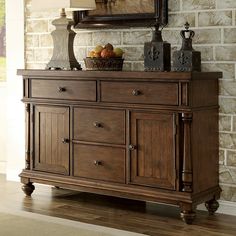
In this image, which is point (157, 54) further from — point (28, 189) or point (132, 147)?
point (28, 189)

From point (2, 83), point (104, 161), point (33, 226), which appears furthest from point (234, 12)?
point (2, 83)

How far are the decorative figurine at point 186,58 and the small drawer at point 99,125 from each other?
475mm

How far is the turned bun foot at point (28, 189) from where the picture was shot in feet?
15.1

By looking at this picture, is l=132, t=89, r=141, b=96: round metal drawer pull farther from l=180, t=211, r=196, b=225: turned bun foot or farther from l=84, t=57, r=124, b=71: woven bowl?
l=180, t=211, r=196, b=225: turned bun foot

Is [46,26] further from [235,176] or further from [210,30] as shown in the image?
[235,176]

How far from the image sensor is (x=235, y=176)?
407cm

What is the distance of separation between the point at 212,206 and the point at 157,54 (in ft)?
3.49

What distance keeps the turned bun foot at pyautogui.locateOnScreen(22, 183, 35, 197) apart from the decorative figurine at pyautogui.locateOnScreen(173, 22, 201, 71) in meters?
1.46

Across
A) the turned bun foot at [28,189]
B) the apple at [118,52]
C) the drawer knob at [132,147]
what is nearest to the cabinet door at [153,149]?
the drawer knob at [132,147]

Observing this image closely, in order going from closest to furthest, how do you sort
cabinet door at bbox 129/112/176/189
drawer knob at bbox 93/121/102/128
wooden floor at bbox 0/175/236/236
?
1. wooden floor at bbox 0/175/236/236
2. cabinet door at bbox 129/112/176/189
3. drawer knob at bbox 93/121/102/128

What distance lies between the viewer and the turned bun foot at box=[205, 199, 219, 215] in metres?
4.09

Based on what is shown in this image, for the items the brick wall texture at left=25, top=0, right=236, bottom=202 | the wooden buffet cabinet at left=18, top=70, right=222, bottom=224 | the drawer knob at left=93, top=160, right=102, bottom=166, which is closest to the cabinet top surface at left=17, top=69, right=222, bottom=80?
the wooden buffet cabinet at left=18, top=70, right=222, bottom=224

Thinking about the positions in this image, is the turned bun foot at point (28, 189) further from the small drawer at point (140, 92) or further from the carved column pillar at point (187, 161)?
the carved column pillar at point (187, 161)

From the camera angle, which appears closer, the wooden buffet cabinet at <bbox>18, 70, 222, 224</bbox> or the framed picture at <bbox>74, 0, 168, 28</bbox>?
the wooden buffet cabinet at <bbox>18, 70, 222, 224</bbox>
